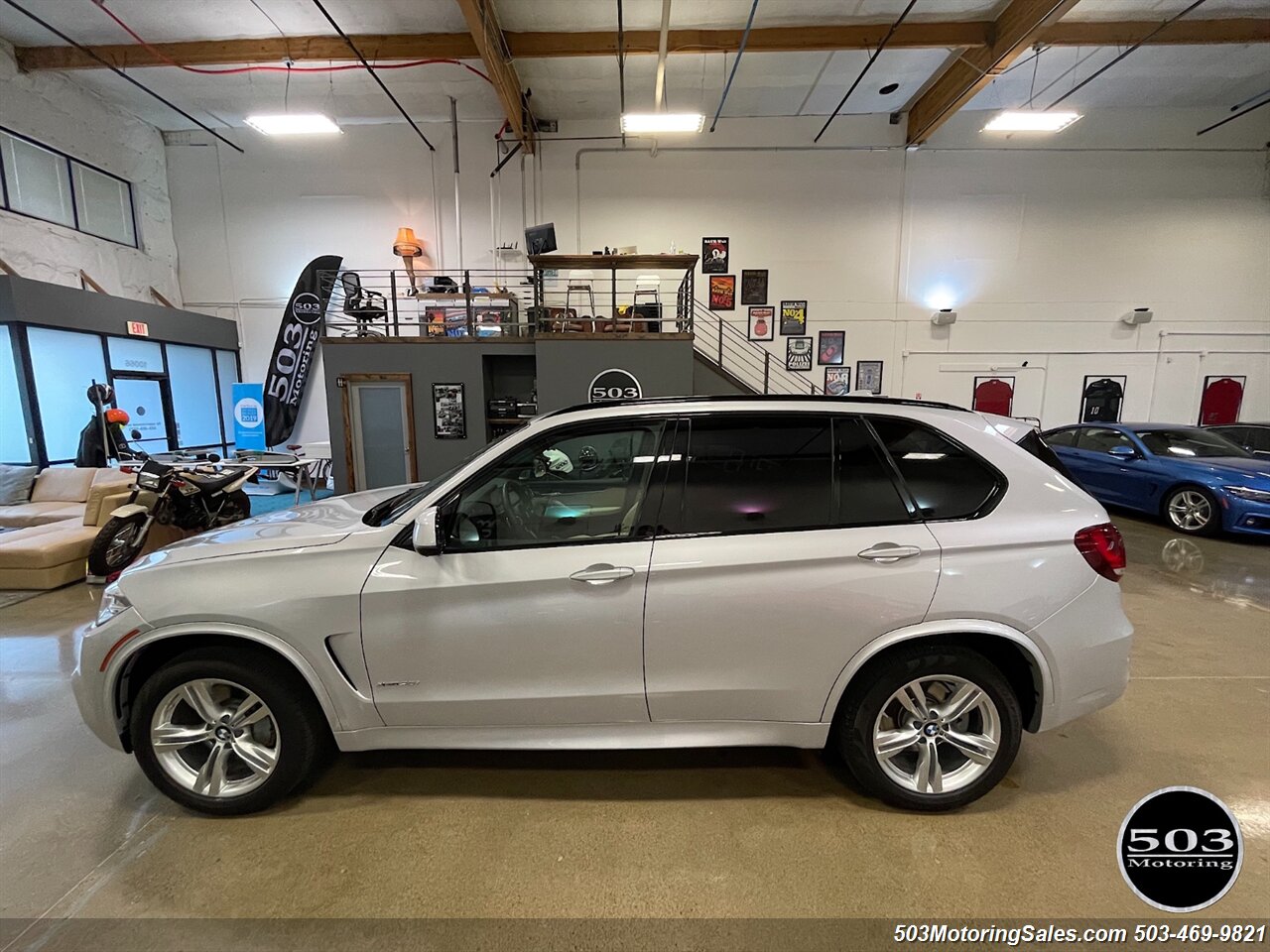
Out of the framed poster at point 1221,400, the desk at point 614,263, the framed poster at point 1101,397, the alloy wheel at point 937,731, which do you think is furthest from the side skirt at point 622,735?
the framed poster at point 1221,400

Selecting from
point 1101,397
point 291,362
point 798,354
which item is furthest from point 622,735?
point 1101,397

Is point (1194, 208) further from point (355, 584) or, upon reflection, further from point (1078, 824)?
point (355, 584)

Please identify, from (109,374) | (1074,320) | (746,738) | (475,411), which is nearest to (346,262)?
(109,374)

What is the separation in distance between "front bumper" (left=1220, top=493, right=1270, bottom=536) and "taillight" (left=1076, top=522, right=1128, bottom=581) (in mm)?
6132

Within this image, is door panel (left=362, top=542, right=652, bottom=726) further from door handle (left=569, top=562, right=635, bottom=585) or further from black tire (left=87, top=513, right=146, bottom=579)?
black tire (left=87, top=513, right=146, bottom=579)

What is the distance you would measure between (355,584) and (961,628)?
2.18 metres

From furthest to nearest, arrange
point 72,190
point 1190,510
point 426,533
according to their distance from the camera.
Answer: point 72,190, point 1190,510, point 426,533

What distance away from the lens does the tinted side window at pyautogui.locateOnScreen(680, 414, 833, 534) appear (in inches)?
73.5

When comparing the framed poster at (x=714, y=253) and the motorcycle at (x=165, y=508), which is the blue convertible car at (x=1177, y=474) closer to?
the framed poster at (x=714, y=253)

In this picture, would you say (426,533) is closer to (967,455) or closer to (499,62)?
(967,455)

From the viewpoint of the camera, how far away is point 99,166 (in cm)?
931

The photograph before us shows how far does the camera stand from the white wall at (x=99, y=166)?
8016mm

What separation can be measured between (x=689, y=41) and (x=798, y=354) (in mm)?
5595

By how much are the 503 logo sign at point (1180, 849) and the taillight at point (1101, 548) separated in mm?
947
